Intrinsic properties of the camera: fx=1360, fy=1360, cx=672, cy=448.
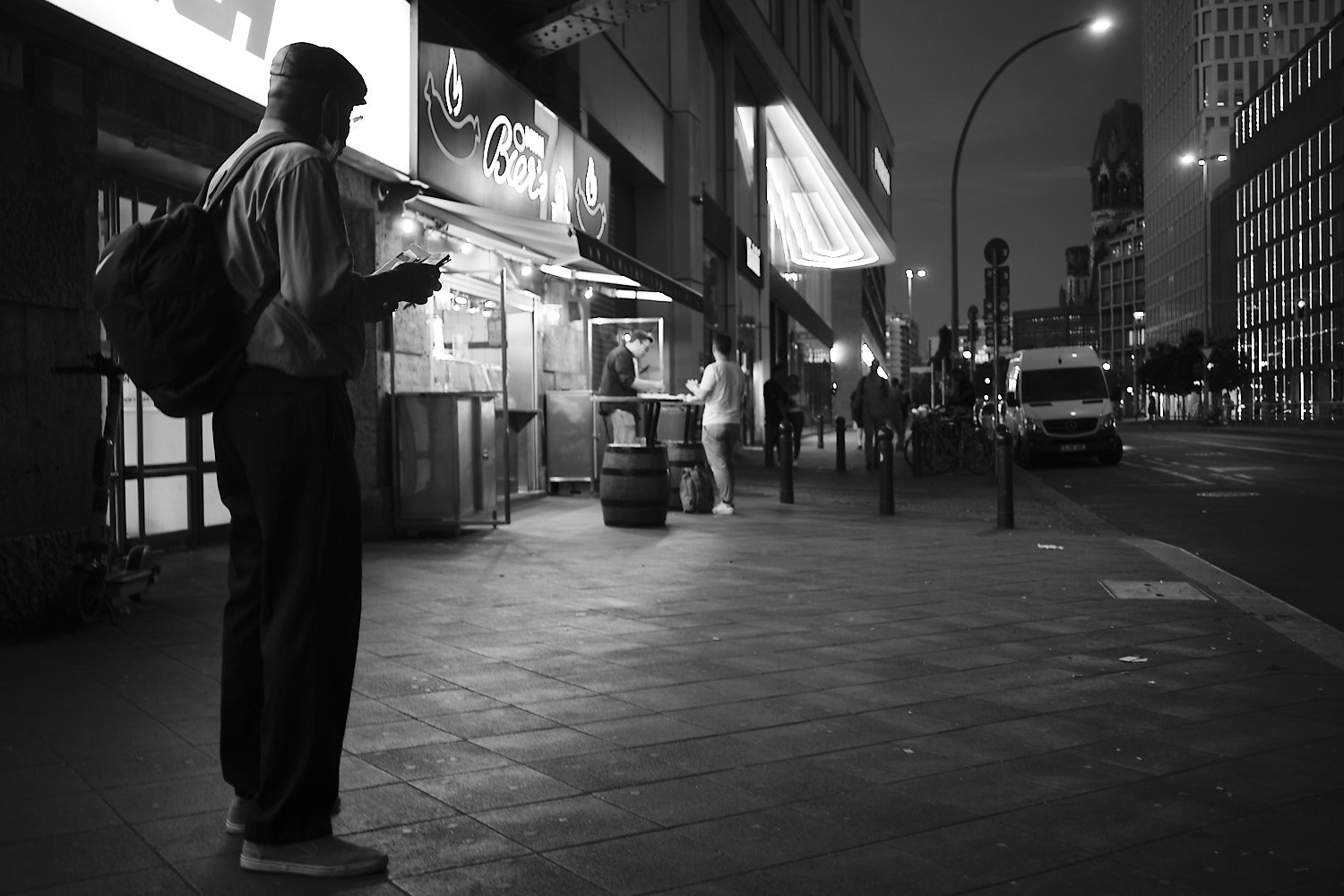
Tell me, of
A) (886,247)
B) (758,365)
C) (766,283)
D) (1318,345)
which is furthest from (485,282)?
(1318,345)

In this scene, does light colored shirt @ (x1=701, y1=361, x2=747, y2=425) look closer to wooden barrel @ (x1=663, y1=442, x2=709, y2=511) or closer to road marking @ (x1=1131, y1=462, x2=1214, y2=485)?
wooden barrel @ (x1=663, y1=442, x2=709, y2=511)

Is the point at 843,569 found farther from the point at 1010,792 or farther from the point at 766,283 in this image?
the point at 766,283

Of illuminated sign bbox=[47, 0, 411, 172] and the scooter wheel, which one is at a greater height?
illuminated sign bbox=[47, 0, 411, 172]

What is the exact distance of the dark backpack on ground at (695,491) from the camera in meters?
14.4

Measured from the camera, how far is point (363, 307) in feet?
11.0

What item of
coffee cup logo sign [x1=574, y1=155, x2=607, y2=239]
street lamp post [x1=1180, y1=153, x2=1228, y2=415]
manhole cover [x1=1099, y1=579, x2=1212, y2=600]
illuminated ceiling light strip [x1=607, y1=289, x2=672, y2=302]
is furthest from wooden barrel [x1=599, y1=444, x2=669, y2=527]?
street lamp post [x1=1180, y1=153, x2=1228, y2=415]

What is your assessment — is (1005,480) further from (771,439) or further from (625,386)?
(771,439)

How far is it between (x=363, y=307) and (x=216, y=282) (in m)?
0.36

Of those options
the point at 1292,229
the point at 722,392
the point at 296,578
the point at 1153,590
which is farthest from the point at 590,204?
the point at 1292,229

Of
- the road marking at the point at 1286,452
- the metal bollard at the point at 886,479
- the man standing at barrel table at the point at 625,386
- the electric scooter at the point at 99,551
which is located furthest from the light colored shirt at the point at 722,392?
the road marking at the point at 1286,452

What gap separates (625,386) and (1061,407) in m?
13.4

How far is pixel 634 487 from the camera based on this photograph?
12602 mm

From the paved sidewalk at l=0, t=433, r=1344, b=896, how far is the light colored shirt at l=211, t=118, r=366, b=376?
1.25 m

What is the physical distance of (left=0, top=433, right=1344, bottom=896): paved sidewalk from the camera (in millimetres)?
3291
